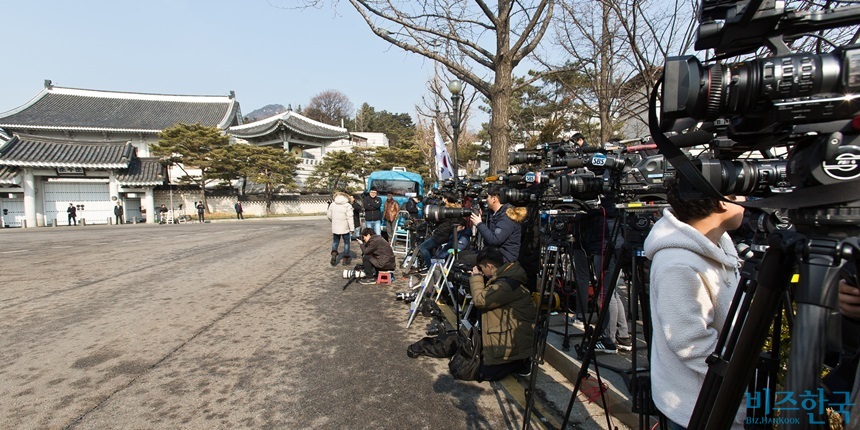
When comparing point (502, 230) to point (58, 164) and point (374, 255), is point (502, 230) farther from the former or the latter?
point (58, 164)

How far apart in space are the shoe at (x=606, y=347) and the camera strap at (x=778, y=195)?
2.82 m

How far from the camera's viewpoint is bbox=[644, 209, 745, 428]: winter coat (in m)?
1.50

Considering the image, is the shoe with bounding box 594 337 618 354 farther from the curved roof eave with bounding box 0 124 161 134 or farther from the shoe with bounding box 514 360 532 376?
the curved roof eave with bounding box 0 124 161 134

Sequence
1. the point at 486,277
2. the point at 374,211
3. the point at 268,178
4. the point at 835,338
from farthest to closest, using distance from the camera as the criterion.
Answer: the point at 268,178 → the point at 374,211 → the point at 486,277 → the point at 835,338

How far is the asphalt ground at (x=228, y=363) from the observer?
9.30 feet

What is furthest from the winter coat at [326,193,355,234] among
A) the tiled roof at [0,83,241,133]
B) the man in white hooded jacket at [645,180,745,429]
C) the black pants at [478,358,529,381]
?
the tiled roof at [0,83,241,133]

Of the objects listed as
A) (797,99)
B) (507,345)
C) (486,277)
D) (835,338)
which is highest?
(797,99)

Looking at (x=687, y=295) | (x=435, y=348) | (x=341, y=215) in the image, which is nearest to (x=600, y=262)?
(x=435, y=348)

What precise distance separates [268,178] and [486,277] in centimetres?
2822

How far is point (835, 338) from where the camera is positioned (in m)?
0.96

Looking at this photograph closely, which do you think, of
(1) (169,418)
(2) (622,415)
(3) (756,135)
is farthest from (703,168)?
(1) (169,418)

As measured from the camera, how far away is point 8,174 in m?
24.6

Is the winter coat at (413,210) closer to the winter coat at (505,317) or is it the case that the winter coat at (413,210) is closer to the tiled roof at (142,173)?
the winter coat at (505,317)

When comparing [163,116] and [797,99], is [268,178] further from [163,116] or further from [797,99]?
[797,99]
